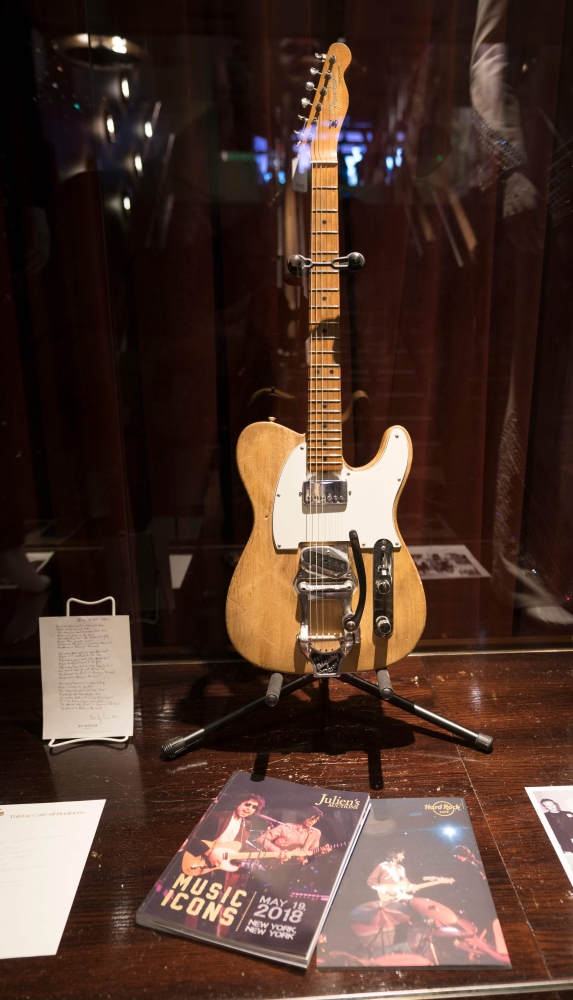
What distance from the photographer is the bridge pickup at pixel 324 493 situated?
1028 millimetres

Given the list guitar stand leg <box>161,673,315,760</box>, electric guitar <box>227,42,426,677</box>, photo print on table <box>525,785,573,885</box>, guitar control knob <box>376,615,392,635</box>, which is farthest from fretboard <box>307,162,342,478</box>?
photo print on table <box>525,785,573,885</box>

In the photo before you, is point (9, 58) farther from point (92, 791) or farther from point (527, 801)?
point (527, 801)

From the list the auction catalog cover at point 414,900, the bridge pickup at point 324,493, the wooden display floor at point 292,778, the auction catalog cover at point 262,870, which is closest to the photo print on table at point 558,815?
the wooden display floor at point 292,778

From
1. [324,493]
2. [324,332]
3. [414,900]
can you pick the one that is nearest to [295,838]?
[414,900]

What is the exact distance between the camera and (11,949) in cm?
77

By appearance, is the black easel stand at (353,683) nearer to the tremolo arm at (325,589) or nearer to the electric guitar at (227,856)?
the tremolo arm at (325,589)

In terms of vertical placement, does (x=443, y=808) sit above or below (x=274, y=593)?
below

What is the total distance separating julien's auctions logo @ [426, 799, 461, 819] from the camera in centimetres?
95

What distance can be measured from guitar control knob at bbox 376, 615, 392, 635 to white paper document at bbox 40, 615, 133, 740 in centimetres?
42

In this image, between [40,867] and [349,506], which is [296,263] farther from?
[40,867]

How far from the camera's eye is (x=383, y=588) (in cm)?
102

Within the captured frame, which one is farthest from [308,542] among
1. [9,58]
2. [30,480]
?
[9,58]

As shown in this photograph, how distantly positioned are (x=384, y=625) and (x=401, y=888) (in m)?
0.35

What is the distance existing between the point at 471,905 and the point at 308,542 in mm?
528
